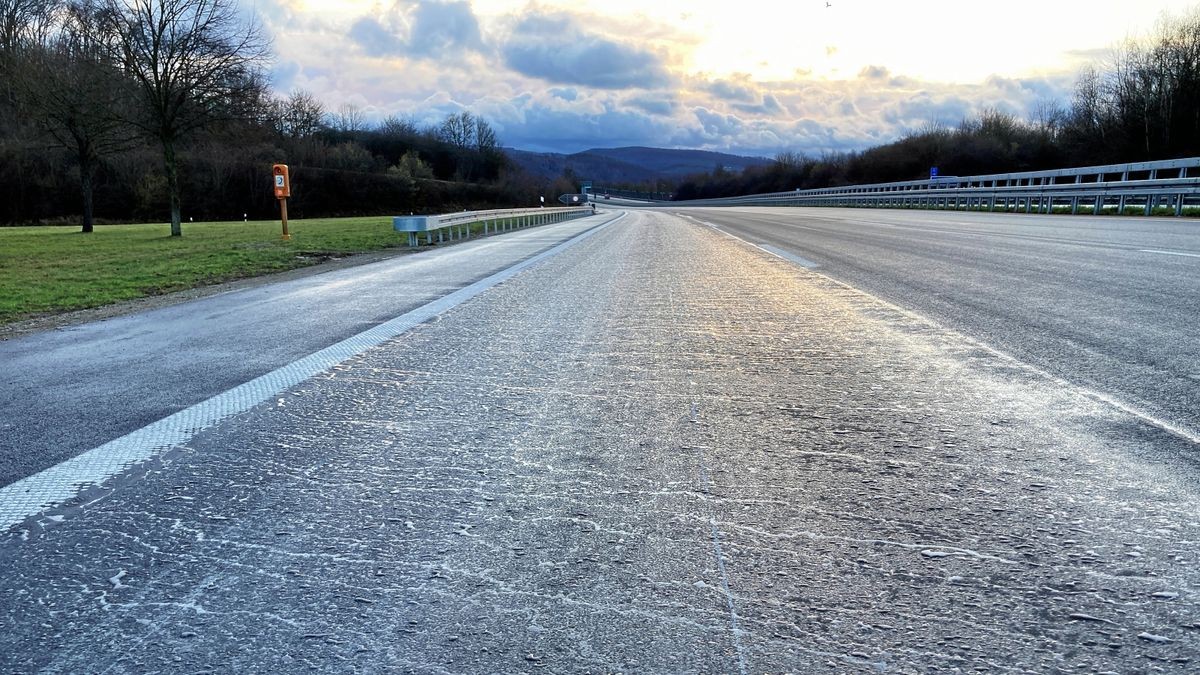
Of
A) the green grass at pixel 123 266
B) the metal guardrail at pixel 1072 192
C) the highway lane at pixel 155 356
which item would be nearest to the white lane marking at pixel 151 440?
the highway lane at pixel 155 356

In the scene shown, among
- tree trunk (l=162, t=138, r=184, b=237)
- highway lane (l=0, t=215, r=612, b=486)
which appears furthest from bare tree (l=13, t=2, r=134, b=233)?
highway lane (l=0, t=215, r=612, b=486)

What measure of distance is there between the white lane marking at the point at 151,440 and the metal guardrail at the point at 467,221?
14139mm

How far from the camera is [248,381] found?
3.96m

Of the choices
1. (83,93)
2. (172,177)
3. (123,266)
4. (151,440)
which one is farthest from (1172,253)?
(83,93)

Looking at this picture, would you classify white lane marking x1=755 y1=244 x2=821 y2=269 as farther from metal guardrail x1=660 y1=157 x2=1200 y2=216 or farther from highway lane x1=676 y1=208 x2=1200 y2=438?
metal guardrail x1=660 y1=157 x2=1200 y2=216

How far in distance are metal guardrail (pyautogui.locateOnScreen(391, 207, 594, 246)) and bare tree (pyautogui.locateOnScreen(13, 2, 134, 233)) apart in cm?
1028

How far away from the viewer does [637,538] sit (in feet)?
6.61

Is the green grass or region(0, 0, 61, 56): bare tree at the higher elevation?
region(0, 0, 61, 56): bare tree

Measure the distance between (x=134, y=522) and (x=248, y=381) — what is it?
189cm

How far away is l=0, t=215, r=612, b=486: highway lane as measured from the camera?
3.15 meters

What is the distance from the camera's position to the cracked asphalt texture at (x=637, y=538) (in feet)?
5.09

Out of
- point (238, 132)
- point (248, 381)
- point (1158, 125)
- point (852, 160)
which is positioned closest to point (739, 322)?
point (248, 381)

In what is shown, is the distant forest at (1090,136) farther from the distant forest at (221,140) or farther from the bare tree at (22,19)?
the bare tree at (22,19)

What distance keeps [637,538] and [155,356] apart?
4150 millimetres
